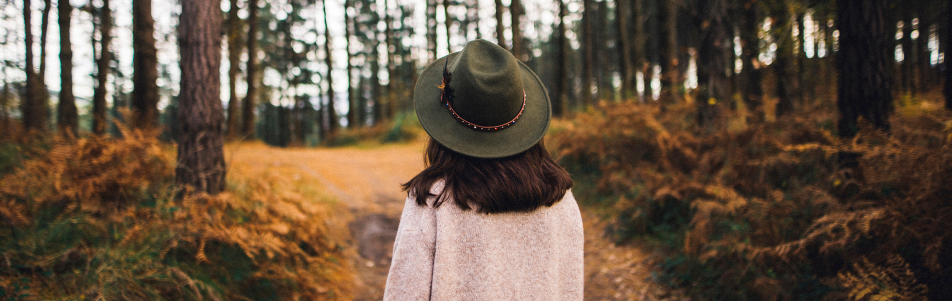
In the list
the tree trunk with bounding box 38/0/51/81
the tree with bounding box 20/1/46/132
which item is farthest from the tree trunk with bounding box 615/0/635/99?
the tree trunk with bounding box 38/0/51/81

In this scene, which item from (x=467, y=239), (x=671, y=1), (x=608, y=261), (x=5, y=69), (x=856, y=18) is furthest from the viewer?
(x=5, y=69)

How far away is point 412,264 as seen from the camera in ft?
4.63

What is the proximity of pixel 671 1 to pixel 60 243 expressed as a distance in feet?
34.1

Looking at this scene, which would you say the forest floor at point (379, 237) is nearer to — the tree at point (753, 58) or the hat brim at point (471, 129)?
the tree at point (753, 58)

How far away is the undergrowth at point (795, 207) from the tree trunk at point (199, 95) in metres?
4.92

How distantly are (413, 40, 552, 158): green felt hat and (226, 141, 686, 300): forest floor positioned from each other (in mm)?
3380

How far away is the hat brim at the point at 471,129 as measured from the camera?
1503mm

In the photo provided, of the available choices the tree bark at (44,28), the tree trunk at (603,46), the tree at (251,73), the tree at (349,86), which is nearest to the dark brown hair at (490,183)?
the tree bark at (44,28)

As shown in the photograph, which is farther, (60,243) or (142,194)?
(142,194)

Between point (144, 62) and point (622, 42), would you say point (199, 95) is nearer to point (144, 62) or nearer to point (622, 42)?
point (144, 62)

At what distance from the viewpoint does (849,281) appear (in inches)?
114

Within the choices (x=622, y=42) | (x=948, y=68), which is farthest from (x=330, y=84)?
(x=948, y=68)

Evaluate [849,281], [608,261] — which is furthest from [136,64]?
[849,281]

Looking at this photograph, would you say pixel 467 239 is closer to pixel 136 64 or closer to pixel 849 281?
pixel 849 281
